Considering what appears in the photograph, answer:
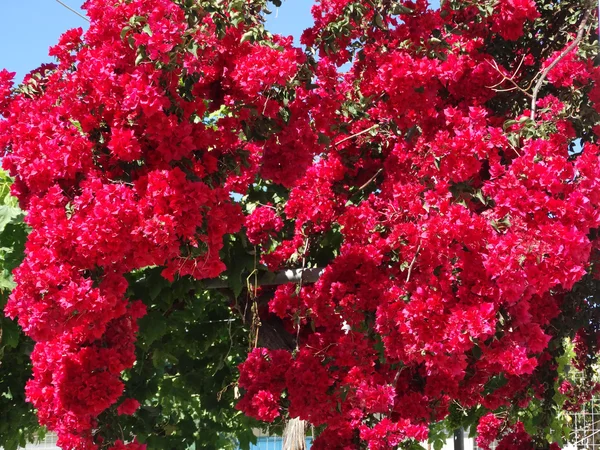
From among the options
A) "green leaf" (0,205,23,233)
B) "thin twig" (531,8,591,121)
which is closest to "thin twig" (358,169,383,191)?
"thin twig" (531,8,591,121)

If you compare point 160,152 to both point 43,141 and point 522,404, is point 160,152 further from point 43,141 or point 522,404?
point 522,404

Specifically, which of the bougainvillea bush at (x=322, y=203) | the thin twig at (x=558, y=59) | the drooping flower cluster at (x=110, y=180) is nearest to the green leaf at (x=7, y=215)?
the bougainvillea bush at (x=322, y=203)

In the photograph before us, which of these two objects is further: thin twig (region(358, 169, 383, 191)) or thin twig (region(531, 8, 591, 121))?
thin twig (region(358, 169, 383, 191))

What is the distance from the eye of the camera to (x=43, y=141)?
336 centimetres

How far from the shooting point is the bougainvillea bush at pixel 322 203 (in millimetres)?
3293

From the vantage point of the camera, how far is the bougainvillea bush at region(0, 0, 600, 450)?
130 inches

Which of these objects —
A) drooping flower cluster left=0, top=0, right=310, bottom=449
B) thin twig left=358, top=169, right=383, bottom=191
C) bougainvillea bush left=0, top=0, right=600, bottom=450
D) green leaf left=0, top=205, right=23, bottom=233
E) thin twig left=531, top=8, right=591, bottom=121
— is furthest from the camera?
thin twig left=358, top=169, right=383, bottom=191

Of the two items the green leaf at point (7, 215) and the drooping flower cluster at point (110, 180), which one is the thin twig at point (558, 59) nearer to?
the drooping flower cluster at point (110, 180)

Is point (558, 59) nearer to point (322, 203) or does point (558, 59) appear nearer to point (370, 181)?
point (370, 181)

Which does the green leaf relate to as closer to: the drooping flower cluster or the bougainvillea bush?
the bougainvillea bush

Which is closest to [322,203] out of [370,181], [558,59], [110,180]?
[370,181]

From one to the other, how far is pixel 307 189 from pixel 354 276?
2.01 ft

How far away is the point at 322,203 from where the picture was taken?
15.1 ft

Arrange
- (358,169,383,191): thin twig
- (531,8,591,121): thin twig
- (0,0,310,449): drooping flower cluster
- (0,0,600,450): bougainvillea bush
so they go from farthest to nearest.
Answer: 1. (358,169,383,191): thin twig
2. (531,8,591,121): thin twig
3. (0,0,600,450): bougainvillea bush
4. (0,0,310,449): drooping flower cluster
